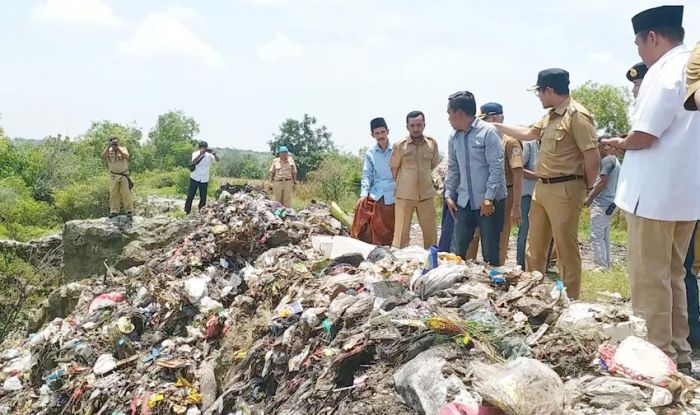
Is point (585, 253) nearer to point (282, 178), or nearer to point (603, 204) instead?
point (603, 204)

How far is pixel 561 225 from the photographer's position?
3867mm

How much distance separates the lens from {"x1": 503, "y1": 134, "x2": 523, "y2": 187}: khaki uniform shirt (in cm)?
502

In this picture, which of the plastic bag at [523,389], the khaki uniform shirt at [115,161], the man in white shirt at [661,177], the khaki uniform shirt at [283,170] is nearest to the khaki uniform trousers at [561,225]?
the man in white shirt at [661,177]

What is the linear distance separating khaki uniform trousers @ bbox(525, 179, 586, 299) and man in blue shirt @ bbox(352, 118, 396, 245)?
2.33 meters

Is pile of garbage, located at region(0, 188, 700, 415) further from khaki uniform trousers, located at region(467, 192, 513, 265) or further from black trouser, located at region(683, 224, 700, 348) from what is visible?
khaki uniform trousers, located at region(467, 192, 513, 265)

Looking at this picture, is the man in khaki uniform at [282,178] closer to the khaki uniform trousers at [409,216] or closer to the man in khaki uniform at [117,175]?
the man in khaki uniform at [117,175]

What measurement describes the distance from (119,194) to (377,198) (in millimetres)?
7095

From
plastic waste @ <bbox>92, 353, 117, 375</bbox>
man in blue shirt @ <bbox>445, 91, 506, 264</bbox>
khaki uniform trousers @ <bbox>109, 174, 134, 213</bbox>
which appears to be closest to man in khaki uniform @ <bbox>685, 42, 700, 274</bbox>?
man in blue shirt @ <bbox>445, 91, 506, 264</bbox>

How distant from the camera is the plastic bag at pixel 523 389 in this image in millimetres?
1942

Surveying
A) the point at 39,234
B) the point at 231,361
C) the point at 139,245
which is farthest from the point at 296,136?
the point at 231,361

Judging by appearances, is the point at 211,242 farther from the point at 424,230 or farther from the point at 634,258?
the point at 634,258

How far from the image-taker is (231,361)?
3.86m

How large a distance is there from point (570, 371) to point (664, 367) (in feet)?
1.17

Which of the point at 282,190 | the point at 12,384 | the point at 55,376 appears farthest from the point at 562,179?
the point at 282,190
